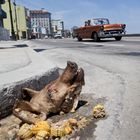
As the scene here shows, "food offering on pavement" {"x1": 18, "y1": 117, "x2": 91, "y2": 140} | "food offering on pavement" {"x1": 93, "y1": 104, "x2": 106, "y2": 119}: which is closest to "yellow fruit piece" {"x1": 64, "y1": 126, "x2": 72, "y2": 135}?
"food offering on pavement" {"x1": 18, "y1": 117, "x2": 91, "y2": 140}

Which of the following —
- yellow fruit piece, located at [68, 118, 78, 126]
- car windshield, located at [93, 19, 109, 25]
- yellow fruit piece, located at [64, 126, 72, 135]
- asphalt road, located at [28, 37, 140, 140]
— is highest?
yellow fruit piece, located at [68, 118, 78, 126]

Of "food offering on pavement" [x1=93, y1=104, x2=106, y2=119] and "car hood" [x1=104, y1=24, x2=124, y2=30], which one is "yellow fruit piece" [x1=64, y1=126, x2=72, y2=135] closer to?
"food offering on pavement" [x1=93, y1=104, x2=106, y2=119]

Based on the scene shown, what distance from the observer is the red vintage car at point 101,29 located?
2889 cm

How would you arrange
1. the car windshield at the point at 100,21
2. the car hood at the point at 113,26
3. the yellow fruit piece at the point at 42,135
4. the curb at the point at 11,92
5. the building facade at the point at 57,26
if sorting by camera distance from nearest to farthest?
1. the yellow fruit piece at the point at 42,135
2. the curb at the point at 11,92
3. the car hood at the point at 113,26
4. the car windshield at the point at 100,21
5. the building facade at the point at 57,26

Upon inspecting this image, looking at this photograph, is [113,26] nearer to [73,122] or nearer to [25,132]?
[73,122]

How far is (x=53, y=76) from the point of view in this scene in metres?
6.73

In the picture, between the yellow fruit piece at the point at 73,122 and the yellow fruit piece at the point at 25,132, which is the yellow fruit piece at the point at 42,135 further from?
the yellow fruit piece at the point at 73,122

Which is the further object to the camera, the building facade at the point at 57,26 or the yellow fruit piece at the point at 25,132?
the building facade at the point at 57,26

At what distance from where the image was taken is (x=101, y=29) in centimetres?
2870

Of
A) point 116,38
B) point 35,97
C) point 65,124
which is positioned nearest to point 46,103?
point 35,97

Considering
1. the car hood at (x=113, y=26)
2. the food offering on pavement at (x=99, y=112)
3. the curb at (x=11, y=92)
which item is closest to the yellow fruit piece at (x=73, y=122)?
the food offering on pavement at (x=99, y=112)

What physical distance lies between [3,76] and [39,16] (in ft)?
606

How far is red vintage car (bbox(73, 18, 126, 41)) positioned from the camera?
28891 millimetres

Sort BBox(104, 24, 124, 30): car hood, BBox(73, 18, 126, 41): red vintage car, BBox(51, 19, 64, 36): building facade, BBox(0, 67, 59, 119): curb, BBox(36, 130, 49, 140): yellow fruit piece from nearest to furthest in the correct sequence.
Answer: BBox(36, 130, 49, 140): yellow fruit piece < BBox(0, 67, 59, 119): curb < BBox(73, 18, 126, 41): red vintage car < BBox(104, 24, 124, 30): car hood < BBox(51, 19, 64, 36): building facade
